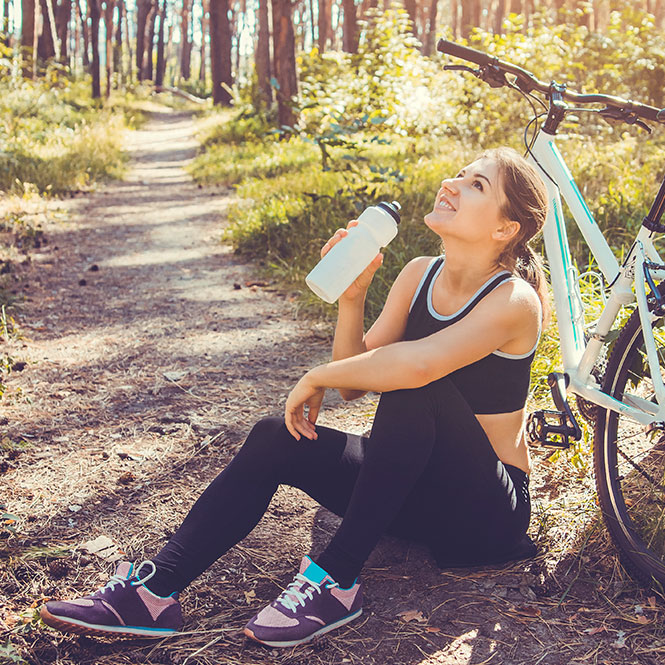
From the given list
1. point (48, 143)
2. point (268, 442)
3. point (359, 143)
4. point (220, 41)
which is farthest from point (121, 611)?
point (220, 41)

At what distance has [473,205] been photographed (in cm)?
199

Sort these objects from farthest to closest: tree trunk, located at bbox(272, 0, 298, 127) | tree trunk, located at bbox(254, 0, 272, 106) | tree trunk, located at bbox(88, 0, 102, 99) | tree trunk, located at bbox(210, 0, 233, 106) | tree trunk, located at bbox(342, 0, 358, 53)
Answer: tree trunk, located at bbox(210, 0, 233, 106)
tree trunk, located at bbox(88, 0, 102, 99)
tree trunk, located at bbox(254, 0, 272, 106)
tree trunk, located at bbox(342, 0, 358, 53)
tree trunk, located at bbox(272, 0, 298, 127)

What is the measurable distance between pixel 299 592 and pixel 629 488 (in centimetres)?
105

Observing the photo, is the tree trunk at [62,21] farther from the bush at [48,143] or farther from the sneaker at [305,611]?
the sneaker at [305,611]

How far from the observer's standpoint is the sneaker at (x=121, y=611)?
1.74 meters

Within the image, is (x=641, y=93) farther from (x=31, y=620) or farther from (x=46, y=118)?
(x=46, y=118)

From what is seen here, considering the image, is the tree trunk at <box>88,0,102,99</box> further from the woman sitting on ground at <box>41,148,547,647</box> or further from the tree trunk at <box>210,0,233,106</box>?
the woman sitting on ground at <box>41,148,547,647</box>

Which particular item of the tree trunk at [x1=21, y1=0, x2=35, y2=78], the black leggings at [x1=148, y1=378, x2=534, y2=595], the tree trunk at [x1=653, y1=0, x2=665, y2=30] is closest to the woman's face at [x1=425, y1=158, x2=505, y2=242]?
the black leggings at [x1=148, y1=378, x2=534, y2=595]

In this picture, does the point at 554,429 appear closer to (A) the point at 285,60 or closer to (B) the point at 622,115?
(B) the point at 622,115

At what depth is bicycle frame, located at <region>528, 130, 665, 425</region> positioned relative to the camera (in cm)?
196

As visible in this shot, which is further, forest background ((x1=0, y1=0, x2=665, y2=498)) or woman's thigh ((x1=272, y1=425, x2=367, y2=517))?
forest background ((x1=0, y1=0, x2=665, y2=498))

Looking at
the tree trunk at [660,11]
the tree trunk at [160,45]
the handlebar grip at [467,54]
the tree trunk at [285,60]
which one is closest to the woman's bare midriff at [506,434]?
the handlebar grip at [467,54]

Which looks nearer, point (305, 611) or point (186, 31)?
point (305, 611)

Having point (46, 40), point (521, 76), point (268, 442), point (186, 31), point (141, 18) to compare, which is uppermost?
point (186, 31)
